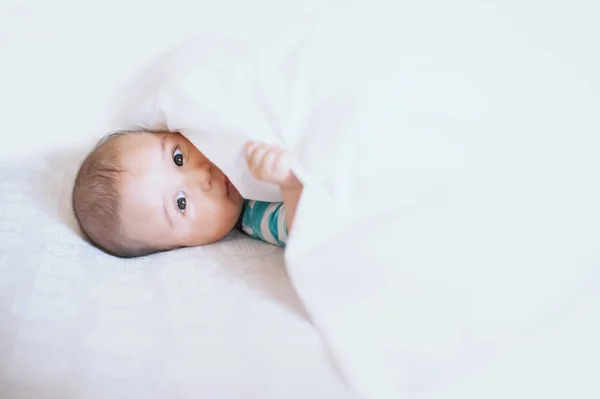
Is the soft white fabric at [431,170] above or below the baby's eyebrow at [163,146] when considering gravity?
above

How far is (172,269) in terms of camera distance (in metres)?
0.87

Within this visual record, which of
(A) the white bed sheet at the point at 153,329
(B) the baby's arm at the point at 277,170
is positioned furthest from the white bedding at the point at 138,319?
(B) the baby's arm at the point at 277,170

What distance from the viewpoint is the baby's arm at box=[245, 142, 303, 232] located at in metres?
0.80

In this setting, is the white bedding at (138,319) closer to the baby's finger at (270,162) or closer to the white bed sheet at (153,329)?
the white bed sheet at (153,329)

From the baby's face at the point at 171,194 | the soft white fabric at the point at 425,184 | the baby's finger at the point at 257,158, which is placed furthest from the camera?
the baby's face at the point at 171,194

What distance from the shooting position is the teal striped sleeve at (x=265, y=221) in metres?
0.93

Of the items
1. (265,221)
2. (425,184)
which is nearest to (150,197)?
(265,221)

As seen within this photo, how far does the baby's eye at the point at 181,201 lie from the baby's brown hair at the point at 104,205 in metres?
0.08

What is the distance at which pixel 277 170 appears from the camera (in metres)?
0.80

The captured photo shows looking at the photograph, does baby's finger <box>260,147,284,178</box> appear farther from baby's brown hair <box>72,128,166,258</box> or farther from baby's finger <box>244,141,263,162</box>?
baby's brown hair <box>72,128,166,258</box>

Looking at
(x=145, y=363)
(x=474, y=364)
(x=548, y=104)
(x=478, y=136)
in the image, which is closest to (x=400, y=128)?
(x=478, y=136)

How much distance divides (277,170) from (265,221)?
17 cm

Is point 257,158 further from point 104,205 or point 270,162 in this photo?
point 104,205

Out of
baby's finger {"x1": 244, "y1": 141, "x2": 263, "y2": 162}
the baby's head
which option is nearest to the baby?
the baby's head
